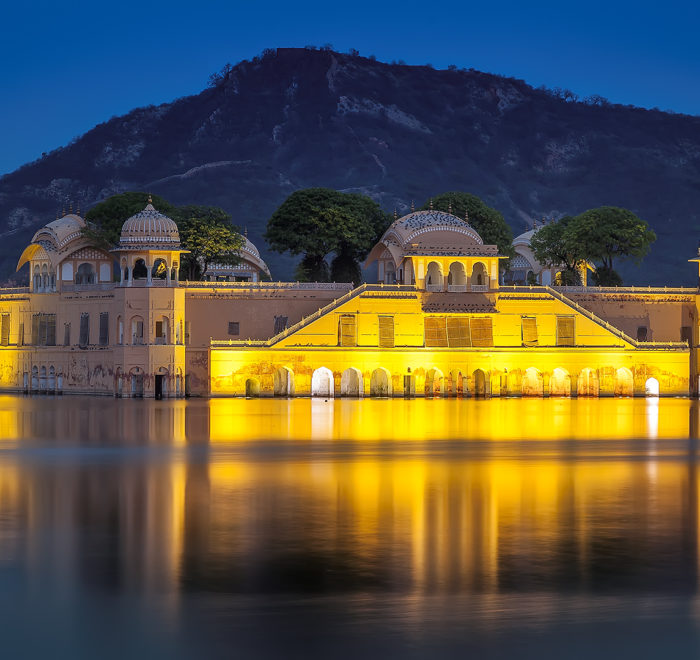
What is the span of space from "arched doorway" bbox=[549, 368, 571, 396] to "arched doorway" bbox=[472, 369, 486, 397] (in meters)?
3.42

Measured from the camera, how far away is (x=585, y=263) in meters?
86.4

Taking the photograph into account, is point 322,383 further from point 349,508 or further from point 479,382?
point 349,508

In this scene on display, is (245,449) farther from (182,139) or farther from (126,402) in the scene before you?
(182,139)

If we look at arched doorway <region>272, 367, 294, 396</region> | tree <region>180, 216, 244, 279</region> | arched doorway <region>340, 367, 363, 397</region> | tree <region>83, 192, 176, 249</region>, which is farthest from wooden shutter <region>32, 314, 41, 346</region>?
arched doorway <region>340, 367, 363, 397</region>

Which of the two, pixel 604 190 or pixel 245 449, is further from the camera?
pixel 604 190

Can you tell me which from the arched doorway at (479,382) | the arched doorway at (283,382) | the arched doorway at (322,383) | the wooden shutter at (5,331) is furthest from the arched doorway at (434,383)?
the wooden shutter at (5,331)

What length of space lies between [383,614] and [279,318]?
56.6 metres

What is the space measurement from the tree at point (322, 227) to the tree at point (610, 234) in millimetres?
12139

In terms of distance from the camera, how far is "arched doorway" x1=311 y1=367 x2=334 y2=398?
67938 millimetres

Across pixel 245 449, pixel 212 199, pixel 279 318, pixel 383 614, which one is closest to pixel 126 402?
pixel 279 318

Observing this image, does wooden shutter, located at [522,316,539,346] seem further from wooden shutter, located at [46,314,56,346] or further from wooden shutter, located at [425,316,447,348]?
wooden shutter, located at [46,314,56,346]

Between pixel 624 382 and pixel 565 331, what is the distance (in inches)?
160

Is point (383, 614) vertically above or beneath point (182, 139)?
beneath

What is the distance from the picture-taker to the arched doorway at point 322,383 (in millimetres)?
67938
